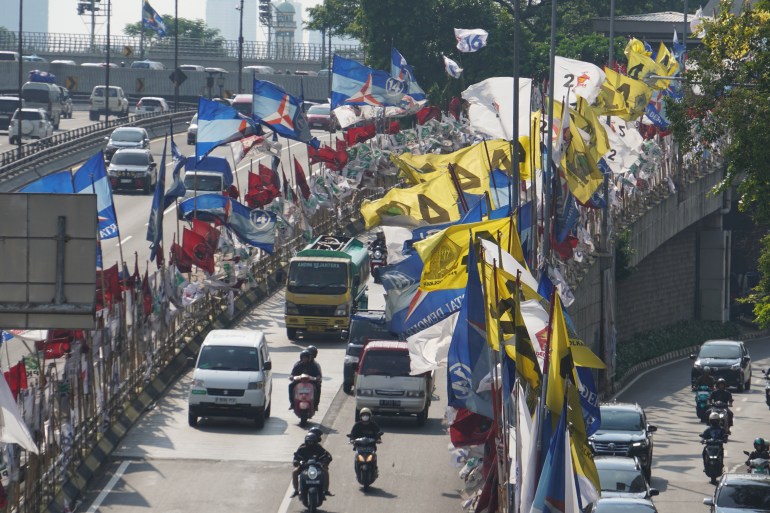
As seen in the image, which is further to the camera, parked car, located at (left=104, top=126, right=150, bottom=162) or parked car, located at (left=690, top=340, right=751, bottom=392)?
parked car, located at (left=104, top=126, right=150, bottom=162)

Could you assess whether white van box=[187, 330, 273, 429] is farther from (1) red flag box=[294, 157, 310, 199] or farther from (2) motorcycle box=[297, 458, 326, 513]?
(1) red flag box=[294, 157, 310, 199]

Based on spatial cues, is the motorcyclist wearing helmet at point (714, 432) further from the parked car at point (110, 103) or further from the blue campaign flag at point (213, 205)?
the parked car at point (110, 103)

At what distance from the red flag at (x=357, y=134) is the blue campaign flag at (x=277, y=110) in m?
12.9

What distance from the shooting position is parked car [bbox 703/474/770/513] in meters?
26.1

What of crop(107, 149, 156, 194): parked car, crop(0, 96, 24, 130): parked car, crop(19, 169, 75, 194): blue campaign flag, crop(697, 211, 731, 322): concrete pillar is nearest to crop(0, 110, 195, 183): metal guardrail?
crop(107, 149, 156, 194): parked car

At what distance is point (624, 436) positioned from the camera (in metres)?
32.8

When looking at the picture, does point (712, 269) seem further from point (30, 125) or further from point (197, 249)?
point (197, 249)

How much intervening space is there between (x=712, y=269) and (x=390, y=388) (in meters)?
42.3

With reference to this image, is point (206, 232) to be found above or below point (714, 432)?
above

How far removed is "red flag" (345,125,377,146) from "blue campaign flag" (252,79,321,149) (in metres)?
12.9

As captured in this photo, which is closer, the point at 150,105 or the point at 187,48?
the point at 150,105

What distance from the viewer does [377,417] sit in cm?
3278

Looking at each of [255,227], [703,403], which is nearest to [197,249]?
[255,227]

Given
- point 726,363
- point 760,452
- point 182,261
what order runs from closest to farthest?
1. point 760,452
2. point 182,261
3. point 726,363
